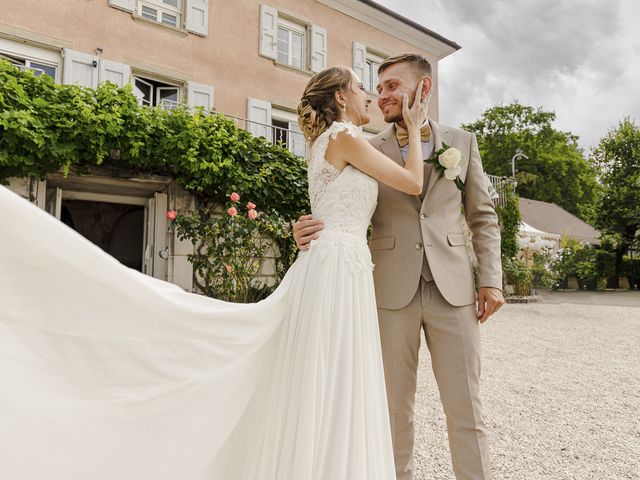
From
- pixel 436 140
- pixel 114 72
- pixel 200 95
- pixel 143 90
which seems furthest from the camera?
pixel 200 95

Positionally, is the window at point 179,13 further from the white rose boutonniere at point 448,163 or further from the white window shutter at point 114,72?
the white rose boutonniere at point 448,163

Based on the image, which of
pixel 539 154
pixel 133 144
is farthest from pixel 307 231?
pixel 539 154

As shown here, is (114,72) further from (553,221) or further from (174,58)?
(553,221)

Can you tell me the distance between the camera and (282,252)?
33.9 feet

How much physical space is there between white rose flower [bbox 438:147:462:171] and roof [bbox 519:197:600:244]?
3083 cm

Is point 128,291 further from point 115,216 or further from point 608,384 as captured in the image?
point 115,216

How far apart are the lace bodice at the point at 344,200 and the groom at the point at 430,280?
9 centimetres

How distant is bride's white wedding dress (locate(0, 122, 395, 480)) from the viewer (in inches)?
56.9

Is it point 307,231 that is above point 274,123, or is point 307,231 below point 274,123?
below

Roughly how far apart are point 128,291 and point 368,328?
3.35 ft

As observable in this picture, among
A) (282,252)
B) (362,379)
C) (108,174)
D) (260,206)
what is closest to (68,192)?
(108,174)

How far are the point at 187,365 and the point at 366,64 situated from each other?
50.2ft

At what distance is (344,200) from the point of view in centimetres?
221

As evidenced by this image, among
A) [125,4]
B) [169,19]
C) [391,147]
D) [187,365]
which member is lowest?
[187,365]
